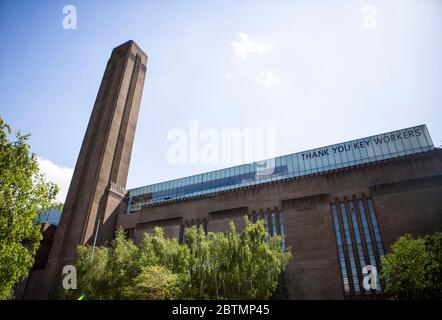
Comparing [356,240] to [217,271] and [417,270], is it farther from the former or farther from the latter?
[217,271]

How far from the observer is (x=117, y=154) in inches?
1984

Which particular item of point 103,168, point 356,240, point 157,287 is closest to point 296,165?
point 356,240

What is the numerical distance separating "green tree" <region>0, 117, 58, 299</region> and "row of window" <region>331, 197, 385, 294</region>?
Result: 95.2 ft

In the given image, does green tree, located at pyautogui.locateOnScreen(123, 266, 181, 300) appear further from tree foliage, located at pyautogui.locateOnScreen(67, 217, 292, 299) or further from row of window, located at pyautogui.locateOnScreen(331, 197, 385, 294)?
row of window, located at pyautogui.locateOnScreen(331, 197, 385, 294)

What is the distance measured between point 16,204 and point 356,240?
32184mm

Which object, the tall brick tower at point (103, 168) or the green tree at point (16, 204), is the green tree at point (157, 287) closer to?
the green tree at point (16, 204)

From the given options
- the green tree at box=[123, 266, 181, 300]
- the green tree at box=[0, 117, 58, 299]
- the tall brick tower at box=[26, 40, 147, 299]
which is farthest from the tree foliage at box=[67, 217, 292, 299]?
the tall brick tower at box=[26, 40, 147, 299]

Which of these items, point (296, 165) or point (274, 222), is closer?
point (274, 222)

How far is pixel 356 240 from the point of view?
3175cm

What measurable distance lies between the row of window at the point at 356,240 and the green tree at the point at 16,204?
2901cm

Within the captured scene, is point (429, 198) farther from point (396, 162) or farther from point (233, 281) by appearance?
point (233, 281)

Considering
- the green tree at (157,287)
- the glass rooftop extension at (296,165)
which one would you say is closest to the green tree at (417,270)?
the green tree at (157,287)
